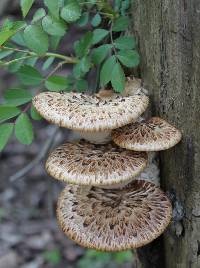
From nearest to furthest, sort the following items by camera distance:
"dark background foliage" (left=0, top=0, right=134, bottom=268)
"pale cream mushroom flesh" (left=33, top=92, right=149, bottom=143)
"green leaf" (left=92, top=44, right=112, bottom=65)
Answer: "pale cream mushroom flesh" (left=33, top=92, right=149, bottom=143) < "green leaf" (left=92, top=44, right=112, bottom=65) < "dark background foliage" (left=0, top=0, right=134, bottom=268)

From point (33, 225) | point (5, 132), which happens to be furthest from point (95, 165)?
point (33, 225)

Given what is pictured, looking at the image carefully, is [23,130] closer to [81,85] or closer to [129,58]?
[81,85]

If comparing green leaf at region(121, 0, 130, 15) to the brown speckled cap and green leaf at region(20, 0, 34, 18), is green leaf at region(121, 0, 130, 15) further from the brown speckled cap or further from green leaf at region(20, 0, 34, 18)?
green leaf at region(20, 0, 34, 18)

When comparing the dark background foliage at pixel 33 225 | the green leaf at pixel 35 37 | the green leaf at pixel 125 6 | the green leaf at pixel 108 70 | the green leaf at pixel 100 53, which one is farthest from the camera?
the dark background foliage at pixel 33 225

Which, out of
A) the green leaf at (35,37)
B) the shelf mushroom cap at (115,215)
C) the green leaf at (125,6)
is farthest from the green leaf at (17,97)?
the green leaf at (125,6)

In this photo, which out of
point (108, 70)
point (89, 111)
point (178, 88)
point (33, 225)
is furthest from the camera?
point (33, 225)

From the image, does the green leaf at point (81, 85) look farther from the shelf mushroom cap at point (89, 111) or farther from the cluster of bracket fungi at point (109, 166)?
the shelf mushroom cap at point (89, 111)

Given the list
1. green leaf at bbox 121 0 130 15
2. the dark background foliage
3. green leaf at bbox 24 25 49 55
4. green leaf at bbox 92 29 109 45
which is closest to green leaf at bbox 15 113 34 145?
green leaf at bbox 24 25 49 55
